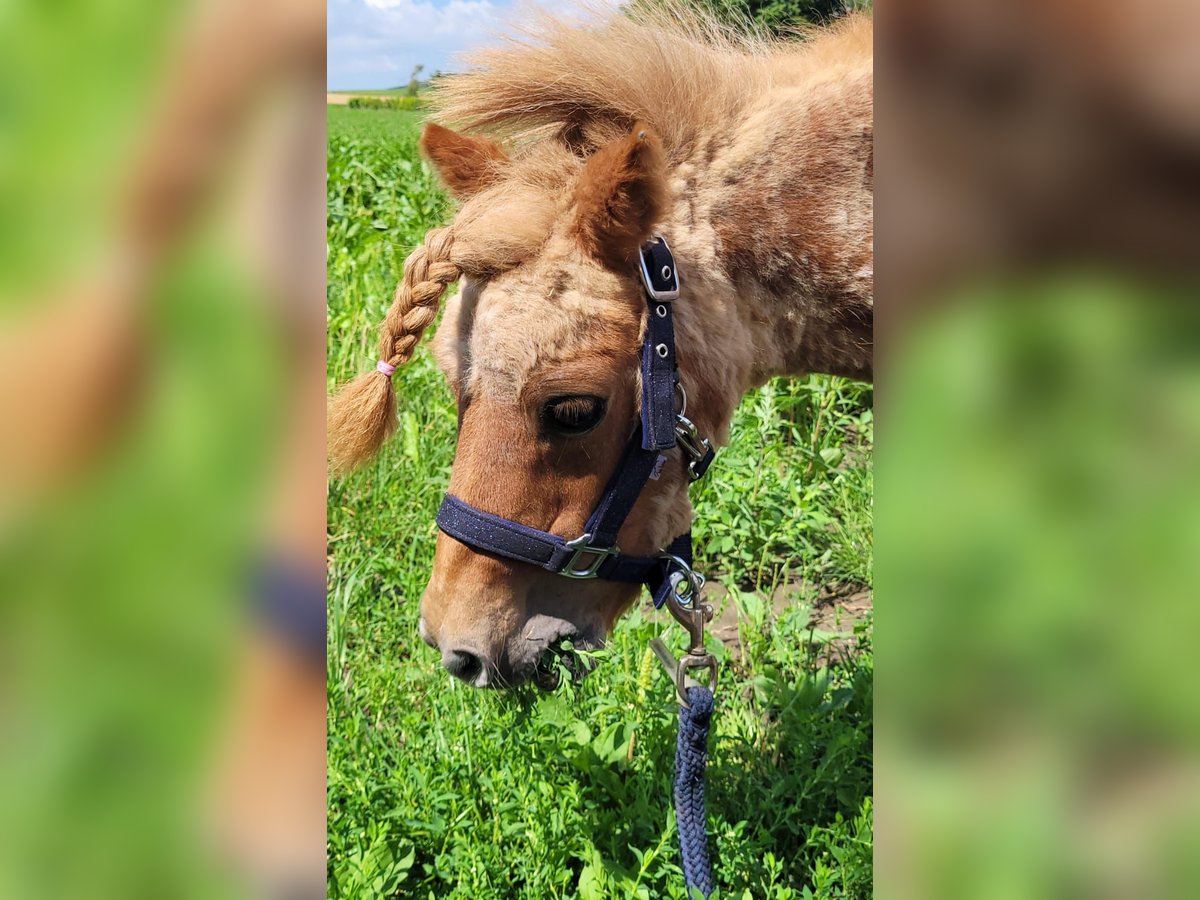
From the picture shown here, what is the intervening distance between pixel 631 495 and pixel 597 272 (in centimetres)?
55

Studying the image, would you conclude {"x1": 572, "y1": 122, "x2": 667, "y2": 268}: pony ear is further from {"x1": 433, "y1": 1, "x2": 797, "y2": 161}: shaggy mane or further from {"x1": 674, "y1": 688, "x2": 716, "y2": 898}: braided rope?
{"x1": 674, "y1": 688, "x2": 716, "y2": 898}: braided rope

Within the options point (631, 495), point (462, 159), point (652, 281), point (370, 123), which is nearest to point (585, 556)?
point (631, 495)

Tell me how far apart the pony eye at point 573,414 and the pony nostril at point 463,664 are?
0.59 metres

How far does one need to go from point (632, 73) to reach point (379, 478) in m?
2.47

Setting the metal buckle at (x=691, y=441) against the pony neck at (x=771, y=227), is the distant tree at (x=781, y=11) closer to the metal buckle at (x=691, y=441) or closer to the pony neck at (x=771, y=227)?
the pony neck at (x=771, y=227)

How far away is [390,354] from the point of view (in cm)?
209
